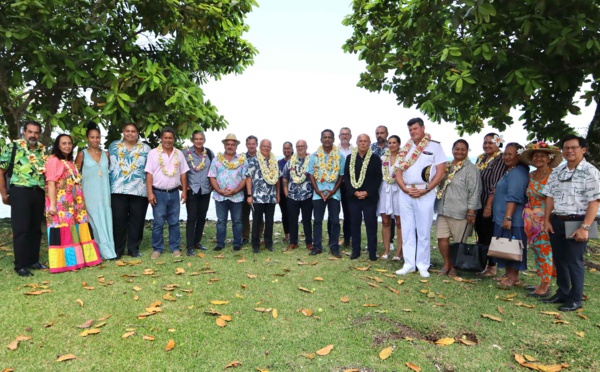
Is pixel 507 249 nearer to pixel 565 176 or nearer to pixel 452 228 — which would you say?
pixel 452 228

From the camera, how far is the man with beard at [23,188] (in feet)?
17.4

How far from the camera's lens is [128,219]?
649 cm

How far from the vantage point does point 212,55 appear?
1029 cm

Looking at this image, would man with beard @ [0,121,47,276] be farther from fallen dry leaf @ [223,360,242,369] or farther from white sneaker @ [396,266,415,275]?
white sneaker @ [396,266,415,275]

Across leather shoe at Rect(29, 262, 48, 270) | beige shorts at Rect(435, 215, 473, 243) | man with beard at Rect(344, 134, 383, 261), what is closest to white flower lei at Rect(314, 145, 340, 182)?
man with beard at Rect(344, 134, 383, 261)

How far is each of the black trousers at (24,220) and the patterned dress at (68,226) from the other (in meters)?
0.19

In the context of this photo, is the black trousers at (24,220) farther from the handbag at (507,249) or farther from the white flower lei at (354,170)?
Answer: the handbag at (507,249)

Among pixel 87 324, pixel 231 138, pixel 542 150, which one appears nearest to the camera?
pixel 87 324

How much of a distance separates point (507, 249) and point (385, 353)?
8.71 feet

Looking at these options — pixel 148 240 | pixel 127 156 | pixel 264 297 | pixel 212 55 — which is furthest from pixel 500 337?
pixel 212 55

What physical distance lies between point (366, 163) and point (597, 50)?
3.41 m

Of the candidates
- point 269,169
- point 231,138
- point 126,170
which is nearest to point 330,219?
point 269,169

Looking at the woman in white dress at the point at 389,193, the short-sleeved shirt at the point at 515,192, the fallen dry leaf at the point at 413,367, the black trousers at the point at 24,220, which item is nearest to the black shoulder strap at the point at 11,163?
the black trousers at the point at 24,220

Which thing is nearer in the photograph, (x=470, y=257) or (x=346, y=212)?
(x=470, y=257)
